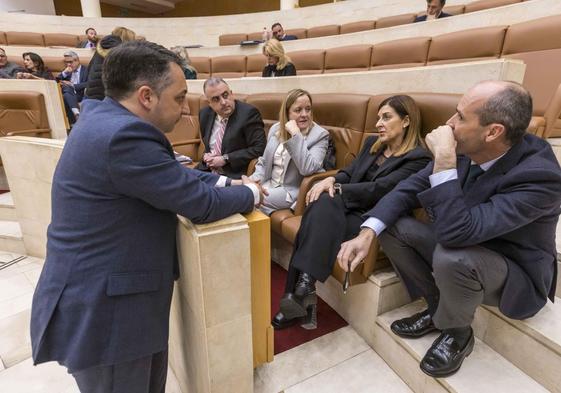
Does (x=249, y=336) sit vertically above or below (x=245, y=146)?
below

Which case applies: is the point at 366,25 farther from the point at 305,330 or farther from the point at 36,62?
the point at 305,330

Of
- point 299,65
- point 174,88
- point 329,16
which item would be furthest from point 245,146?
point 329,16

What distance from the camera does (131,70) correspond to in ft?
2.41

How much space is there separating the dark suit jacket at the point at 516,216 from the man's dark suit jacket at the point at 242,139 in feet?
4.46

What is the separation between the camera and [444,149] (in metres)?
0.94

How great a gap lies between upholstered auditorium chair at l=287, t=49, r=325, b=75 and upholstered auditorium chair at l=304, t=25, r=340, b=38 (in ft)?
4.89

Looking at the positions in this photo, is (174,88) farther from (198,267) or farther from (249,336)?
(249,336)

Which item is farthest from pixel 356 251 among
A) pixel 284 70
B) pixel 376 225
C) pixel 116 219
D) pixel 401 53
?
pixel 401 53

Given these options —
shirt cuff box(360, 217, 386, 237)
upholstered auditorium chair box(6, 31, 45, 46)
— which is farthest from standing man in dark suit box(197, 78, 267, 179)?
upholstered auditorium chair box(6, 31, 45, 46)

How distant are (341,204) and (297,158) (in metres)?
0.40

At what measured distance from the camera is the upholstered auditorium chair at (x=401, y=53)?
120 inches

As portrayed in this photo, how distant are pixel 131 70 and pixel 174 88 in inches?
3.9

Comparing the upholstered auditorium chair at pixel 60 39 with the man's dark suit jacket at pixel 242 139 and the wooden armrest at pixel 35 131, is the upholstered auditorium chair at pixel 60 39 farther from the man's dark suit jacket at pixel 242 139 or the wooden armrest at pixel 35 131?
the man's dark suit jacket at pixel 242 139

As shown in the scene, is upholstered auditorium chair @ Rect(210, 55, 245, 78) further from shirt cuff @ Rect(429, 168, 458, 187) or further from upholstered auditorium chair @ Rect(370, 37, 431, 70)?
shirt cuff @ Rect(429, 168, 458, 187)
